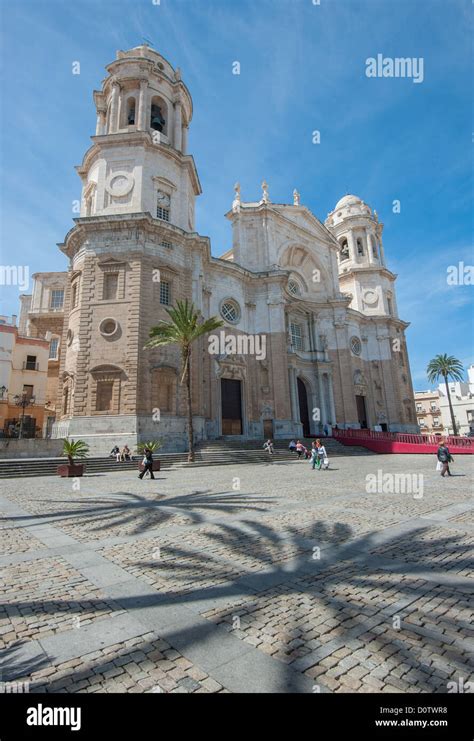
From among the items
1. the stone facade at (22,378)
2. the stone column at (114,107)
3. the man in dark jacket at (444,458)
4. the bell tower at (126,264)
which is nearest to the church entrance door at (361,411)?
the bell tower at (126,264)

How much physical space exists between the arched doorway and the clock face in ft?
68.5

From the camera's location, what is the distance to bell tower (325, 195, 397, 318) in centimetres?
4809

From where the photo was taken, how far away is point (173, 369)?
1003 inches

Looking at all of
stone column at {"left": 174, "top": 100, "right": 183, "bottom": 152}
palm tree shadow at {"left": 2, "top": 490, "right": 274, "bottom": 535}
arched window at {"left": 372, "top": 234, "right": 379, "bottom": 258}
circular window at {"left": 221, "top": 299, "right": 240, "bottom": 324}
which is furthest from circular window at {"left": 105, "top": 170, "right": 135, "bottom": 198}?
arched window at {"left": 372, "top": 234, "right": 379, "bottom": 258}

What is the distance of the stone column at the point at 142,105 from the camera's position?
29.8 meters

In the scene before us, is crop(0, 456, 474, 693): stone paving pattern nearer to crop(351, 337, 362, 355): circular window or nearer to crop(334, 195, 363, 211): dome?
crop(351, 337, 362, 355): circular window

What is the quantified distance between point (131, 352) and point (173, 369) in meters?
3.04

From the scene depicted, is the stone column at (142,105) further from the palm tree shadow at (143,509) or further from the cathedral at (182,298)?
the palm tree shadow at (143,509)

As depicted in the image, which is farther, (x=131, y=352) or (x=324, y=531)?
(x=131, y=352)

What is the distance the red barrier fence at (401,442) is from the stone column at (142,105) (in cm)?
3123

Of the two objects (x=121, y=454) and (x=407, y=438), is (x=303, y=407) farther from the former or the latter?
(x=121, y=454)

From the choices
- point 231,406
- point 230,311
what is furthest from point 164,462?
point 230,311
